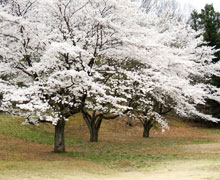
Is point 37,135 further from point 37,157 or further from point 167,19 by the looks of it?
point 167,19

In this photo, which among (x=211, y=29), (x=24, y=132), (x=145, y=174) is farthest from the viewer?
(x=211, y=29)

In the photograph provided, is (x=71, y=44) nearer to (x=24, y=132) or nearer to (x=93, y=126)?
(x=93, y=126)

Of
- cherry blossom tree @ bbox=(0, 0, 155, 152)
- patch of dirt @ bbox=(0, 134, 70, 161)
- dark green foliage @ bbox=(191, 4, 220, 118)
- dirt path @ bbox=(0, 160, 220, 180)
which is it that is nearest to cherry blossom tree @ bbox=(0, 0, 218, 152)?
cherry blossom tree @ bbox=(0, 0, 155, 152)

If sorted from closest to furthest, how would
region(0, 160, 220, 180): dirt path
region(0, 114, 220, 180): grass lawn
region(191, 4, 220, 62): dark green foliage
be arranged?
region(0, 160, 220, 180): dirt path → region(0, 114, 220, 180): grass lawn → region(191, 4, 220, 62): dark green foliage

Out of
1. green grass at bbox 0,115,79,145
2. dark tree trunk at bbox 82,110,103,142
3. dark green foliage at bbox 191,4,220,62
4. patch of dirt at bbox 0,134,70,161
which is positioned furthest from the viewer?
dark green foliage at bbox 191,4,220,62

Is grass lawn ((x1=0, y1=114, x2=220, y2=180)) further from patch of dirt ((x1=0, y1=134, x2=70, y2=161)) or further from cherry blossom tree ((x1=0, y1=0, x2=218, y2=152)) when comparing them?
cherry blossom tree ((x1=0, y1=0, x2=218, y2=152))

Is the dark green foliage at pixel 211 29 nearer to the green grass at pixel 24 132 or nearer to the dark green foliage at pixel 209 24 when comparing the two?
the dark green foliage at pixel 209 24

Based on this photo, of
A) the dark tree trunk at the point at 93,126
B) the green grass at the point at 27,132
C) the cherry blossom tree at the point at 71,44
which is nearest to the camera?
the cherry blossom tree at the point at 71,44

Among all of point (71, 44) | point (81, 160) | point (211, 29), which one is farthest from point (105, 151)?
point (211, 29)

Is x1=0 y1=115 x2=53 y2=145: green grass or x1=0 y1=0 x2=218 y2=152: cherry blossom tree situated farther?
x1=0 y1=115 x2=53 y2=145: green grass

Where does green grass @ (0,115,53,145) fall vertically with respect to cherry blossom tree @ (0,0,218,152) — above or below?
below

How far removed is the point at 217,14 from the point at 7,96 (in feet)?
111

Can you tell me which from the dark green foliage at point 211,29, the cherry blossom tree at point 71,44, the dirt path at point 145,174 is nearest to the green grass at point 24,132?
the cherry blossom tree at point 71,44

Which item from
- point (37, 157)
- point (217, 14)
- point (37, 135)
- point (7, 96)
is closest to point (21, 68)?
point (7, 96)
